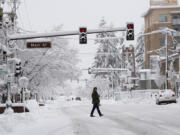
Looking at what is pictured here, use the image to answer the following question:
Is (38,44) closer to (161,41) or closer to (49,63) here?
(49,63)

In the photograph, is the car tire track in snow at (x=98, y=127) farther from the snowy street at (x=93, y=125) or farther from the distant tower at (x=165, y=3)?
the distant tower at (x=165, y=3)

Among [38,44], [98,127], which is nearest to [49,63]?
[38,44]

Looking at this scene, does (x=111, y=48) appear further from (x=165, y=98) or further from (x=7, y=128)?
(x=7, y=128)

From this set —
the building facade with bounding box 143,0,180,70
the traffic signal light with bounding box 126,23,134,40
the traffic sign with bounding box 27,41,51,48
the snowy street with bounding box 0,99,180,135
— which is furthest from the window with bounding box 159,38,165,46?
the traffic sign with bounding box 27,41,51,48

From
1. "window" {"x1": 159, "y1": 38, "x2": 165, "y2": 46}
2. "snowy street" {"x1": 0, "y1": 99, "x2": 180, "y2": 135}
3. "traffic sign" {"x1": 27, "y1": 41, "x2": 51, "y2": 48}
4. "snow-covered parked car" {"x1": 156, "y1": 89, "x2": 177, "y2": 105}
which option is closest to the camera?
"snowy street" {"x1": 0, "y1": 99, "x2": 180, "y2": 135}

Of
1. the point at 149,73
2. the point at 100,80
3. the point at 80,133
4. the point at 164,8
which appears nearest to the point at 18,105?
the point at 80,133

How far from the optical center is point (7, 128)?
43.3 ft

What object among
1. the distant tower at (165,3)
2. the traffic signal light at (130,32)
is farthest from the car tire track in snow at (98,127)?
the distant tower at (165,3)

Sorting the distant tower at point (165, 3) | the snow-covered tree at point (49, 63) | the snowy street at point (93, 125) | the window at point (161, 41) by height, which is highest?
the distant tower at point (165, 3)

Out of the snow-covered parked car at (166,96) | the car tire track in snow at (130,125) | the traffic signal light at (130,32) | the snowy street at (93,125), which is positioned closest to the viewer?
the car tire track in snow at (130,125)

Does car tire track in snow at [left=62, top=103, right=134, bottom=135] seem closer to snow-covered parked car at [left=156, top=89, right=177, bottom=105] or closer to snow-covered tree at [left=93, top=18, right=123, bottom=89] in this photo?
snow-covered parked car at [left=156, top=89, right=177, bottom=105]

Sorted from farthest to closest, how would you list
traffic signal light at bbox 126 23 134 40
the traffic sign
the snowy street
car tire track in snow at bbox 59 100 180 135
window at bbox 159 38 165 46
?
window at bbox 159 38 165 46 → traffic signal light at bbox 126 23 134 40 → the traffic sign → the snowy street → car tire track in snow at bbox 59 100 180 135

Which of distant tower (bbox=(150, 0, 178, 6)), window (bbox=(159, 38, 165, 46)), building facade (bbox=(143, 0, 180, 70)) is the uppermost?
distant tower (bbox=(150, 0, 178, 6))

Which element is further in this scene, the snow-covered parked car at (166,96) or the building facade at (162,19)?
the building facade at (162,19)
